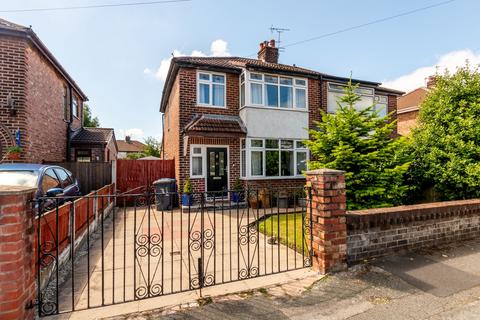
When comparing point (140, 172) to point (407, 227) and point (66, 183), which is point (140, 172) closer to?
point (66, 183)

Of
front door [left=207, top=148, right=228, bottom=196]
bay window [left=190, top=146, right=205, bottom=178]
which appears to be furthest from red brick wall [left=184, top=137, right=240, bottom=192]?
front door [left=207, top=148, right=228, bottom=196]

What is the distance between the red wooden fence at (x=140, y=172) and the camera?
11.9 metres

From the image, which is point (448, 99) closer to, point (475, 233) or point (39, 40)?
point (475, 233)

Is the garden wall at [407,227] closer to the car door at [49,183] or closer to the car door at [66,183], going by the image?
the car door at [49,183]

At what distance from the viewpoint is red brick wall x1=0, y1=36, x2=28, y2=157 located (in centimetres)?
780

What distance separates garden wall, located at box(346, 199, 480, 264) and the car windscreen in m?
5.86

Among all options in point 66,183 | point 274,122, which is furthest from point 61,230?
point 274,122

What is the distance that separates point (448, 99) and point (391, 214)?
204 inches

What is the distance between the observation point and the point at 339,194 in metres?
4.01

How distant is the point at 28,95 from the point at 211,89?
618 centimetres

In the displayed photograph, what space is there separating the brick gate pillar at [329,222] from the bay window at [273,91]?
300 inches

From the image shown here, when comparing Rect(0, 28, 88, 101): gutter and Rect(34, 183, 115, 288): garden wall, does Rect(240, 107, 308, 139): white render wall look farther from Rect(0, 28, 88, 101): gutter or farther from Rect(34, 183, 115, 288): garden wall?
Rect(0, 28, 88, 101): gutter

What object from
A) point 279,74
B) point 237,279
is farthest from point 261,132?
point 237,279

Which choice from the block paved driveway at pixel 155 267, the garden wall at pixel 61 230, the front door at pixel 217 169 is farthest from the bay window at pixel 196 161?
the block paved driveway at pixel 155 267
